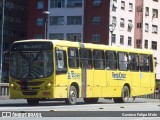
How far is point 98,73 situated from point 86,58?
1.46 meters

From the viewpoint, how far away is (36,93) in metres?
26.7

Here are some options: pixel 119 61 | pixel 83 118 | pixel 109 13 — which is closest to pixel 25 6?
pixel 109 13

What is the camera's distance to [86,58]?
29250 mm

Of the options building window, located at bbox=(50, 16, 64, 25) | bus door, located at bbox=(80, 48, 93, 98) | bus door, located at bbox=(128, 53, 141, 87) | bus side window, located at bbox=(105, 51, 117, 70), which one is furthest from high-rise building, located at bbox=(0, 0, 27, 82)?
bus door, located at bbox=(80, 48, 93, 98)

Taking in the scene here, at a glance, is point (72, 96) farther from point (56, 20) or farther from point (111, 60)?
point (56, 20)

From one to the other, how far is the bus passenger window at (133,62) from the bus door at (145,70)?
1.54 ft

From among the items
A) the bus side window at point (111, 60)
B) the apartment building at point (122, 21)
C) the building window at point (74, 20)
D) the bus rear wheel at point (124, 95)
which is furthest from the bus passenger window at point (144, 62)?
the building window at point (74, 20)

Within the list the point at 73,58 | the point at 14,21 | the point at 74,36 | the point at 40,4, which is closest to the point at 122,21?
the point at 74,36

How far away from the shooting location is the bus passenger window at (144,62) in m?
34.1

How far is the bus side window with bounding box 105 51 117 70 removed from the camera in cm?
3106

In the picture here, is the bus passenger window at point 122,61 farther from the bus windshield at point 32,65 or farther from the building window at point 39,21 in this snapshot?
the building window at point 39,21

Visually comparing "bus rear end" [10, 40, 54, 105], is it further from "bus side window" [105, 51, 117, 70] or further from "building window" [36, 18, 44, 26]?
"building window" [36, 18, 44, 26]

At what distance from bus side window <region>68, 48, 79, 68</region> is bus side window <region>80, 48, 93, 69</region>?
424mm

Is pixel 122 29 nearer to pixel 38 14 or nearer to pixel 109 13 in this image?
pixel 109 13
